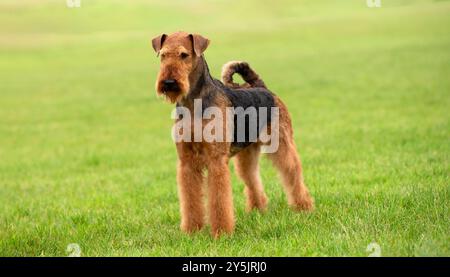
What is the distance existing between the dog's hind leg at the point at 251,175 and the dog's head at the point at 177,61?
1.83m

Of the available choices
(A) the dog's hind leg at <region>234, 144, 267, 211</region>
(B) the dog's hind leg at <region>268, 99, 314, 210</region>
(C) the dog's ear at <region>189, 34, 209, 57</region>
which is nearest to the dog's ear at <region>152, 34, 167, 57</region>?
(C) the dog's ear at <region>189, 34, 209, 57</region>

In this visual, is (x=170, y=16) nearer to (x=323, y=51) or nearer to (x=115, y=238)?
(x=323, y=51)

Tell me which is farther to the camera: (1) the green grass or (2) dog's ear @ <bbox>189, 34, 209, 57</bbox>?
(1) the green grass

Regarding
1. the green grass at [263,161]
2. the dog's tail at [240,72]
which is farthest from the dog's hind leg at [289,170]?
the dog's tail at [240,72]

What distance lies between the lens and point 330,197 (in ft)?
24.1

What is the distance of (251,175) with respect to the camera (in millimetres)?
7383

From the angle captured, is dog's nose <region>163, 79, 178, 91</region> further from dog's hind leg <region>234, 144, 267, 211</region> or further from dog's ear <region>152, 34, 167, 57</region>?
dog's hind leg <region>234, 144, 267, 211</region>

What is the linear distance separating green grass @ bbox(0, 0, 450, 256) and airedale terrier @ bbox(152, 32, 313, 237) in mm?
289

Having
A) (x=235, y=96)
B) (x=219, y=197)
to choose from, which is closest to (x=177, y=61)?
(x=235, y=96)

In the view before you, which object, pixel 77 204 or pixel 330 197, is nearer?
pixel 330 197

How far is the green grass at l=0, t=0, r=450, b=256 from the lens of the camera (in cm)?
591

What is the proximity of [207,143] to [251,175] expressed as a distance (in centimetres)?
158
